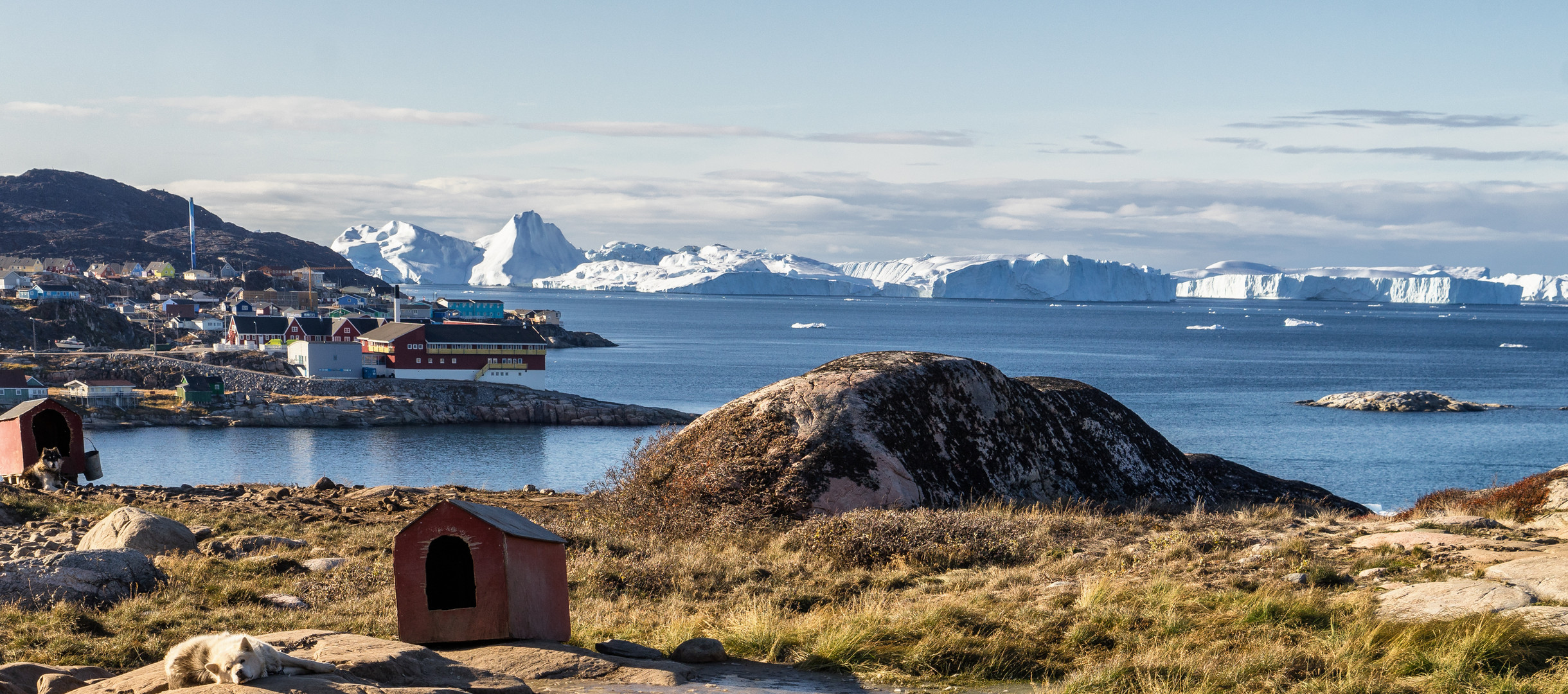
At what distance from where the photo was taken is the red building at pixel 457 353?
87.8m

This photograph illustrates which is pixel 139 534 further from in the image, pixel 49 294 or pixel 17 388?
pixel 49 294

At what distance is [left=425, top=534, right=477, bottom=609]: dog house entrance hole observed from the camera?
922 centimetres

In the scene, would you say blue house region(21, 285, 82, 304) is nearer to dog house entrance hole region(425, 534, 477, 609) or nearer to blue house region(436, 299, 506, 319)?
blue house region(436, 299, 506, 319)

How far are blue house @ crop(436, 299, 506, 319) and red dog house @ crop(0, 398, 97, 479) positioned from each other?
11040 cm

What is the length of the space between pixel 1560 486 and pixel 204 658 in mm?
16656

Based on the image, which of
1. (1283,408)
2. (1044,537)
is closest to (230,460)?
(1044,537)

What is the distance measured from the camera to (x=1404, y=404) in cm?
7275

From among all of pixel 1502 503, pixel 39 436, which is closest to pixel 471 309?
pixel 39 436

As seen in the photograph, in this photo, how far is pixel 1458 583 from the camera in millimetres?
9336

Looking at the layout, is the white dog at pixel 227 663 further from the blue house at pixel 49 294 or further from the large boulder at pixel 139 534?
the blue house at pixel 49 294

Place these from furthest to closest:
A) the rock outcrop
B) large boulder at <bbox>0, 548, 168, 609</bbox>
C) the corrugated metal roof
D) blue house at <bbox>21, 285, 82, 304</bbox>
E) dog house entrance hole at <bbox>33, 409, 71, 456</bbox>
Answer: blue house at <bbox>21, 285, 82, 304</bbox> → the rock outcrop → dog house entrance hole at <bbox>33, 409, 71, 456</bbox> → large boulder at <bbox>0, 548, 168, 609</bbox> → the corrugated metal roof

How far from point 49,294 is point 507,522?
479 feet

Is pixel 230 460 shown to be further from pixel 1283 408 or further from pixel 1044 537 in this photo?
pixel 1283 408

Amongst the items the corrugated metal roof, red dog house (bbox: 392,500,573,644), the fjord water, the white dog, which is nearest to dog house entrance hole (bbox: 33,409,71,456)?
the fjord water
